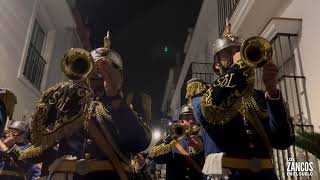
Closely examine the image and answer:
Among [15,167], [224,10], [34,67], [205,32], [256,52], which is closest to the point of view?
[256,52]

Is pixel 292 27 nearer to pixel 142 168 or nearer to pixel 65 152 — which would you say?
pixel 142 168

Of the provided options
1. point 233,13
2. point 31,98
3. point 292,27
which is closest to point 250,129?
point 292,27

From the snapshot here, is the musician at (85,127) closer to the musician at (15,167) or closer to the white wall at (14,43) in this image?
the musician at (15,167)

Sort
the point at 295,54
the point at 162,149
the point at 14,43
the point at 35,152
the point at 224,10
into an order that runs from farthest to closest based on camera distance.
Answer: the point at 224,10 → the point at 14,43 → the point at 295,54 → the point at 162,149 → the point at 35,152

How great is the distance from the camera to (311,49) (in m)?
5.99

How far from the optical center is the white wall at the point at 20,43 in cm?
816

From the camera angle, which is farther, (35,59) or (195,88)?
(35,59)

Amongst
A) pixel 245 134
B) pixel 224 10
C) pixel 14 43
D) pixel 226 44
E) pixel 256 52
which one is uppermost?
pixel 224 10

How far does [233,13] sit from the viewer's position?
29.3 ft

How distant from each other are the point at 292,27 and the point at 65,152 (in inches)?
204

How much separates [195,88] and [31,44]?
8512 mm

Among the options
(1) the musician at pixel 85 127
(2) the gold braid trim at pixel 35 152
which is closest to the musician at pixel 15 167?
(2) the gold braid trim at pixel 35 152

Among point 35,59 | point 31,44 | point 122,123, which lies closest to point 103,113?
point 122,123

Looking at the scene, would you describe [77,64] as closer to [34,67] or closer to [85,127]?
[85,127]
